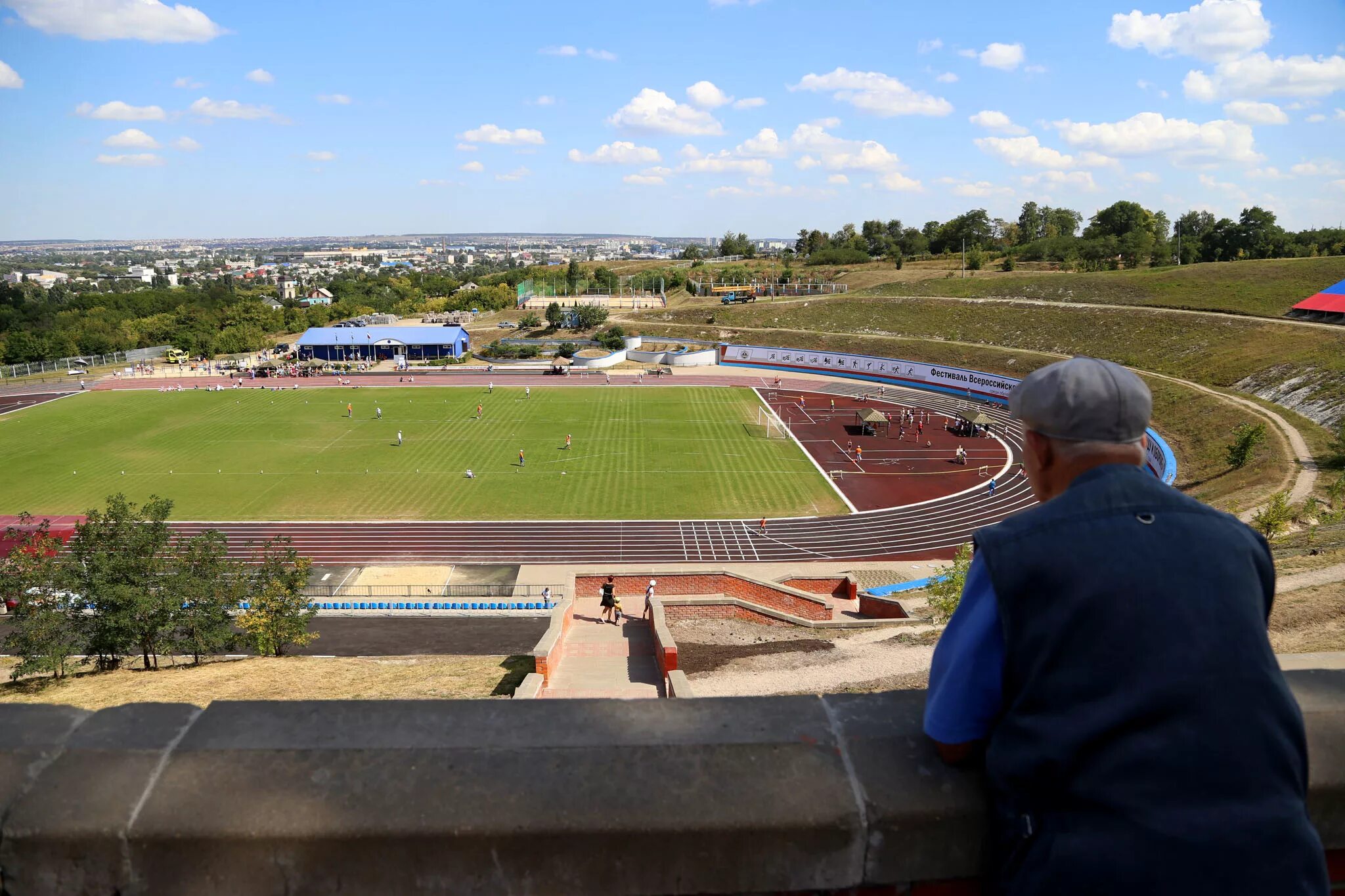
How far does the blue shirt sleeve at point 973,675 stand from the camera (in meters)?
2.05

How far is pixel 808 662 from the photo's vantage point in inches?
578

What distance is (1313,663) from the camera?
427 centimetres

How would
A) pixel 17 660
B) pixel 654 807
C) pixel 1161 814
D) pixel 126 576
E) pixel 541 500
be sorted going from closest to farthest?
pixel 1161 814, pixel 654 807, pixel 126 576, pixel 17 660, pixel 541 500

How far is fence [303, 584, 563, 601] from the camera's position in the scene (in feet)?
79.6

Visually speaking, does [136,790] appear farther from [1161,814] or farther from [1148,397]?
[1148,397]

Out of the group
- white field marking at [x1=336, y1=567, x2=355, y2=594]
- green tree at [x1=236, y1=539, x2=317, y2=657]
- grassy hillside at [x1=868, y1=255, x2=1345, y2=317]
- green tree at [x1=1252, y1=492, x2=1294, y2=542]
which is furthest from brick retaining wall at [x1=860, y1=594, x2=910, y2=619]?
grassy hillside at [x1=868, y1=255, x2=1345, y2=317]

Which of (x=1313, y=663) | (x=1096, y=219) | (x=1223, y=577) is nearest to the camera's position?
(x=1223, y=577)

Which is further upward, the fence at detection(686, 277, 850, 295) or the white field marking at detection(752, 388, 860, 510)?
the fence at detection(686, 277, 850, 295)

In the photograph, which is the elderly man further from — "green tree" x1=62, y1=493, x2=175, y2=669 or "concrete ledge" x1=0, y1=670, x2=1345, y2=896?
"green tree" x1=62, y1=493, x2=175, y2=669

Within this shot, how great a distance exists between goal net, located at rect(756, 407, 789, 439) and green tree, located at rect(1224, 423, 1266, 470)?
67.5ft

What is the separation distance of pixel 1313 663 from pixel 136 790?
5.18 metres

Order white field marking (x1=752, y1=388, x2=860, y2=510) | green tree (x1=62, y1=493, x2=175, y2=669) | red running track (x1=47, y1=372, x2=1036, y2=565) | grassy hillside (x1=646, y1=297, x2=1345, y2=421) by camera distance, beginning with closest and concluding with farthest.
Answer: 1. green tree (x1=62, y1=493, x2=175, y2=669)
2. red running track (x1=47, y1=372, x2=1036, y2=565)
3. white field marking (x1=752, y1=388, x2=860, y2=510)
4. grassy hillside (x1=646, y1=297, x2=1345, y2=421)

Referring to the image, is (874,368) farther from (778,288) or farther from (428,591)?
(778,288)

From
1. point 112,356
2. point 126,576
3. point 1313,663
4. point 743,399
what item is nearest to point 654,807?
point 1313,663
